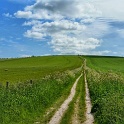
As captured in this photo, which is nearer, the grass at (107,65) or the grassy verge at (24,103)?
the grassy verge at (24,103)

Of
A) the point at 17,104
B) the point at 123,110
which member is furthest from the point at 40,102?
the point at 123,110

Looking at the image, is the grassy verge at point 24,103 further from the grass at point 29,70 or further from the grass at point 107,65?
the grass at point 107,65

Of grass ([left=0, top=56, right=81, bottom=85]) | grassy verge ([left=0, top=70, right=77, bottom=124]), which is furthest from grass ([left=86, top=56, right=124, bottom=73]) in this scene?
grassy verge ([left=0, top=70, right=77, bottom=124])

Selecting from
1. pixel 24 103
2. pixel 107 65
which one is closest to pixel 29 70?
pixel 107 65

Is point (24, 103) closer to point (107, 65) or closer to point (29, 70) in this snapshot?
point (29, 70)

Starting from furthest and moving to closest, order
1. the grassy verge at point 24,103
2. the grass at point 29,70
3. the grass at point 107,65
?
1. the grass at point 107,65
2. the grass at point 29,70
3. the grassy verge at point 24,103

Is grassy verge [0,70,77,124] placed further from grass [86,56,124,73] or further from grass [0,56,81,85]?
grass [86,56,124,73]

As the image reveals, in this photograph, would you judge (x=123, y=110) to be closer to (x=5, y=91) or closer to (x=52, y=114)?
(x=52, y=114)

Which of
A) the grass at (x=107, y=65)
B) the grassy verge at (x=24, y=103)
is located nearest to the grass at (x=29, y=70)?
the grass at (x=107, y=65)

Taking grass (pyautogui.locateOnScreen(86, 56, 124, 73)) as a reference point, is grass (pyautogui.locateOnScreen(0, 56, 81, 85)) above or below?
below

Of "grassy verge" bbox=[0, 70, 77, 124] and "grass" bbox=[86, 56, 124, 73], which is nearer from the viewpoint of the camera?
"grassy verge" bbox=[0, 70, 77, 124]

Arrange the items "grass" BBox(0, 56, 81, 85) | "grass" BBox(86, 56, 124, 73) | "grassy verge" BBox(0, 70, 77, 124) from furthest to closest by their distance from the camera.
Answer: "grass" BBox(86, 56, 124, 73), "grass" BBox(0, 56, 81, 85), "grassy verge" BBox(0, 70, 77, 124)

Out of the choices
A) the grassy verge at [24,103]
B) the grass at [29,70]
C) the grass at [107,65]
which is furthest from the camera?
the grass at [107,65]

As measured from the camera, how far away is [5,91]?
84.0 ft
